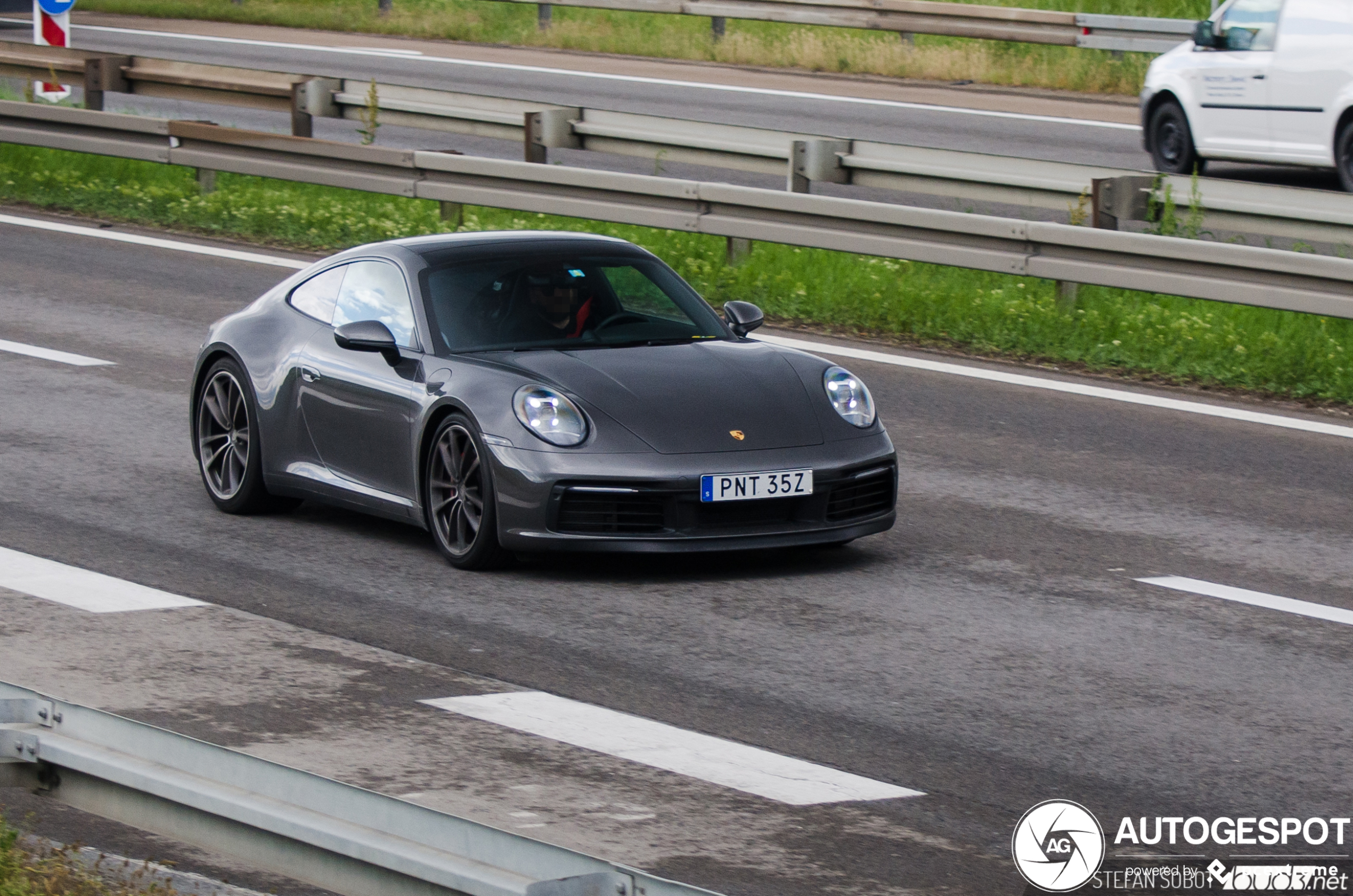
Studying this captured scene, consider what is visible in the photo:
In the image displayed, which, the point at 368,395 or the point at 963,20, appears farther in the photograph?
the point at 963,20

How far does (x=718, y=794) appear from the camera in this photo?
19.0 feet

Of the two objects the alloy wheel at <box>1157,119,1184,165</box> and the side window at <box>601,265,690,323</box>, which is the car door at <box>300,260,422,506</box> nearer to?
the side window at <box>601,265,690,323</box>

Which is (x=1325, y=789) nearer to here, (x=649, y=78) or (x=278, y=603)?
(x=278, y=603)

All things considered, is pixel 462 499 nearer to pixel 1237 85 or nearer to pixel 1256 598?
pixel 1256 598

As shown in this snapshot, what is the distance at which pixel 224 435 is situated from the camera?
977 centimetres

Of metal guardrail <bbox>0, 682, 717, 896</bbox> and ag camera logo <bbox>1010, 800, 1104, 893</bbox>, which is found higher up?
metal guardrail <bbox>0, 682, 717, 896</bbox>

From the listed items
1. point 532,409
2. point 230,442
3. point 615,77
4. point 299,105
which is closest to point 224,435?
point 230,442

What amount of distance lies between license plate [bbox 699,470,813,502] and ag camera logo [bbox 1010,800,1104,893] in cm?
261

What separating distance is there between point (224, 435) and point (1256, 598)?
4.64 m

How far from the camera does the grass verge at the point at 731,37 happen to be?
28391 mm

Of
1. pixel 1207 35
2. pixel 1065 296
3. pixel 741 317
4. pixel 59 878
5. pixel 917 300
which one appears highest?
pixel 1207 35

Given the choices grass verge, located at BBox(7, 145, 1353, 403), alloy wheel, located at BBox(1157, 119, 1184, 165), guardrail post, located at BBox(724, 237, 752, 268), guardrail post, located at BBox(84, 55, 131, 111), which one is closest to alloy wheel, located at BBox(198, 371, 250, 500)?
grass verge, located at BBox(7, 145, 1353, 403)

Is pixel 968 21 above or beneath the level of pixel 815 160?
above

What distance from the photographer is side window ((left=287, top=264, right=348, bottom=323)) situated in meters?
9.52
